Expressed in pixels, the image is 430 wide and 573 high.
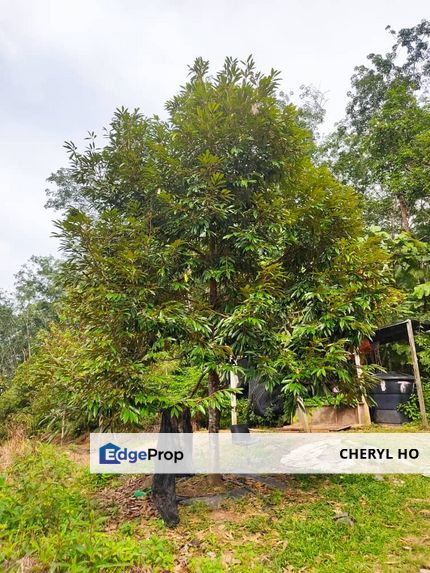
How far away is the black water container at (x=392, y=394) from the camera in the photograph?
24.8 feet

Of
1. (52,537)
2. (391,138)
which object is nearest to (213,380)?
(52,537)

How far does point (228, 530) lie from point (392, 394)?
5.73 meters

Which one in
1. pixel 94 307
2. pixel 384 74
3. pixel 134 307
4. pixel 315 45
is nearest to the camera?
pixel 134 307

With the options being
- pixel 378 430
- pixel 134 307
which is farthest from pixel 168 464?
pixel 378 430

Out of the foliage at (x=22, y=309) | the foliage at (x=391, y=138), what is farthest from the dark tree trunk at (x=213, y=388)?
the foliage at (x=22, y=309)

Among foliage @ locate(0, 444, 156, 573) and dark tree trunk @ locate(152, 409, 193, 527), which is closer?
foliage @ locate(0, 444, 156, 573)

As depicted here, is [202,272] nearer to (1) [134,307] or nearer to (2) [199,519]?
(1) [134,307]

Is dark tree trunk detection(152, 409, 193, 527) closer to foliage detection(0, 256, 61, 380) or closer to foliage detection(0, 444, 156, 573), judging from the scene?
foliage detection(0, 444, 156, 573)

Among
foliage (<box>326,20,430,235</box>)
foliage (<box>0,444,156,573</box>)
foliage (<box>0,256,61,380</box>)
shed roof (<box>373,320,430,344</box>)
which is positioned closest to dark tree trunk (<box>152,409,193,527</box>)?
foliage (<box>0,444,156,573</box>)

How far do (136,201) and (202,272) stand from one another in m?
1.05

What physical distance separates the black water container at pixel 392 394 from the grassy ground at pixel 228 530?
3.33 metres

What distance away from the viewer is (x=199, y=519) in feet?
11.3

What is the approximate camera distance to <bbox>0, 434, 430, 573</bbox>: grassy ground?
2.17 meters

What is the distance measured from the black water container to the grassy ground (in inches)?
131
